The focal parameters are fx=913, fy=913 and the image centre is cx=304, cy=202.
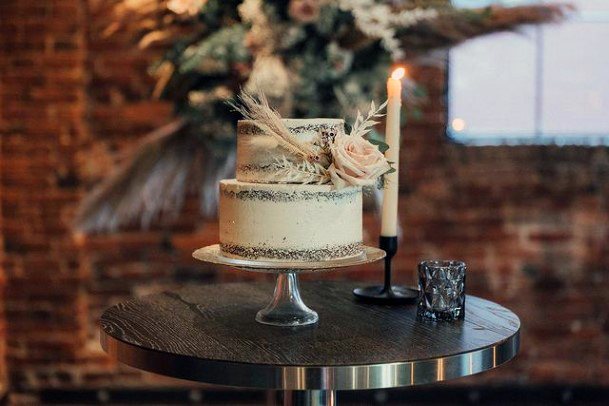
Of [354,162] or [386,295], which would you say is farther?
[386,295]

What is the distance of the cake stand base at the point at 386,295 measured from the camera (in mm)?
1702

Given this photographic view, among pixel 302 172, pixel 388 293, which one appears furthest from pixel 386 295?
pixel 302 172

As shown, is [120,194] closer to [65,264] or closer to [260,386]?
[65,264]

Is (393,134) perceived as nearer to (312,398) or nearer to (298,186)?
(298,186)

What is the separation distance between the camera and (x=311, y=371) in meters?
1.24

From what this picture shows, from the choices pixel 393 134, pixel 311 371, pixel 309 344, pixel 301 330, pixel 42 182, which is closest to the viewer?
pixel 311 371

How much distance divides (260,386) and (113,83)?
7.84 feet

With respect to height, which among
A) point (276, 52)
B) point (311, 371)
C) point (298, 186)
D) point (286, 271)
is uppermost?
point (276, 52)

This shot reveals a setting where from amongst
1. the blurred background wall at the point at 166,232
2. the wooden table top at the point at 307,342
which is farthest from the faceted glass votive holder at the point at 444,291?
the blurred background wall at the point at 166,232

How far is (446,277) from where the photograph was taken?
1548 mm

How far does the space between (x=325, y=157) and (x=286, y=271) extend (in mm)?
190

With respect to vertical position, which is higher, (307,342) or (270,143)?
(270,143)

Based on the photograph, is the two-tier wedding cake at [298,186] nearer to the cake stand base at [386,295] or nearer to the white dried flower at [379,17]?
the cake stand base at [386,295]

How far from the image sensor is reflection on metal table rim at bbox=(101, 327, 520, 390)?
1237 mm
